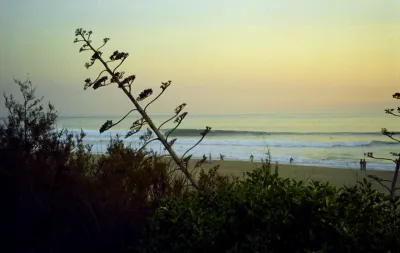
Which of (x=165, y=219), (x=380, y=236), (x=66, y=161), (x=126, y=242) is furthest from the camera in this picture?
(x=66, y=161)

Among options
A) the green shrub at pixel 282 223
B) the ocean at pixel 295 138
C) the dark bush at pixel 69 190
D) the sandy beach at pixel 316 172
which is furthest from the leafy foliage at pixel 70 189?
the ocean at pixel 295 138

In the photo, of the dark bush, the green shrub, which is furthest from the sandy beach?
the green shrub

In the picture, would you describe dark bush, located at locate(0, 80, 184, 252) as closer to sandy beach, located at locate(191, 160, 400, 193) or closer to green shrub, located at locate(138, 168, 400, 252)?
green shrub, located at locate(138, 168, 400, 252)

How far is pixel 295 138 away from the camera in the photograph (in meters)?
23.1

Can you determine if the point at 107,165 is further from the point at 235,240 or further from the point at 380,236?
the point at 380,236

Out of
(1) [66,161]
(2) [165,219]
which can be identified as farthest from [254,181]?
(1) [66,161]

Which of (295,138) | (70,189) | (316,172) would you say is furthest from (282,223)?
(295,138)

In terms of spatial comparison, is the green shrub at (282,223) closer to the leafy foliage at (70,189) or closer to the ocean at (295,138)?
the leafy foliage at (70,189)

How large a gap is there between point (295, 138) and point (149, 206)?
20.9 m

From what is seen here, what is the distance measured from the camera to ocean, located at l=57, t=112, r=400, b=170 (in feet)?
55.8

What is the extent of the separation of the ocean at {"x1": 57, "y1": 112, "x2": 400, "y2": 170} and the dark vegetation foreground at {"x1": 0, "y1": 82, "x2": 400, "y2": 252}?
35.4ft

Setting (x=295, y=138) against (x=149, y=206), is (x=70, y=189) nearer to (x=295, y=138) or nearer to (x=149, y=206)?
(x=149, y=206)

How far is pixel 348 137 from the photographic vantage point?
2273 cm

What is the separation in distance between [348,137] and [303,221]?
71.0 feet
